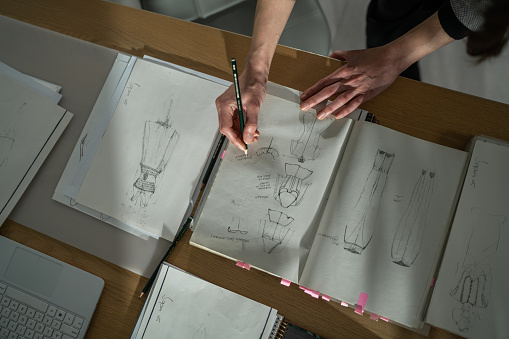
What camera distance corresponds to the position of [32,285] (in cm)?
89

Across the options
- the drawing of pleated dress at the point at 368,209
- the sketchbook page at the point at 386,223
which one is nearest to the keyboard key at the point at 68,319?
the sketchbook page at the point at 386,223

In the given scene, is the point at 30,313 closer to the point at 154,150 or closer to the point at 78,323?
the point at 78,323

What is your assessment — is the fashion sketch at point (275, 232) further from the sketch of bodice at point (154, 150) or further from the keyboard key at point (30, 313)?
the keyboard key at point (30, 313)

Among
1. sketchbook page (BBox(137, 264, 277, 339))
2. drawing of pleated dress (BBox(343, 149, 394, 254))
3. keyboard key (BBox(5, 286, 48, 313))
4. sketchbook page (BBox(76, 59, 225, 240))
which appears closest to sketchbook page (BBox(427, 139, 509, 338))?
drawing of pleated dress (BBox(343, 149, 394, 254))

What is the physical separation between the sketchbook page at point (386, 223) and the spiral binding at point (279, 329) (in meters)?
0.11

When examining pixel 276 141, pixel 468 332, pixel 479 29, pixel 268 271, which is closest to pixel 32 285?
pixel 268 271

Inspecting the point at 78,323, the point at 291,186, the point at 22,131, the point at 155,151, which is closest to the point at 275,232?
the point at 291,186

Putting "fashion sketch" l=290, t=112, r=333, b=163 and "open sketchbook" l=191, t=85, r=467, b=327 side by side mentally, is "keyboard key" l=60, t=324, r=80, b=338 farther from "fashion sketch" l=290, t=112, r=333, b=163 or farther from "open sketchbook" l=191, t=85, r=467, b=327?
"fashion sketch" l=290, t=112, r=333, b=163

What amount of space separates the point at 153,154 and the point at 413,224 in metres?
0.65

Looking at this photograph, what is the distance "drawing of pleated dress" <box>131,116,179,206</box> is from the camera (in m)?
0.91

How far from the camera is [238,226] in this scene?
32.8 inches

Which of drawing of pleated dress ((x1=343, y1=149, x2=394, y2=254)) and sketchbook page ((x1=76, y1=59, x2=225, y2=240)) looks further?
sketchbook page ((x1=76, y1=59, x2=225, y2=240))

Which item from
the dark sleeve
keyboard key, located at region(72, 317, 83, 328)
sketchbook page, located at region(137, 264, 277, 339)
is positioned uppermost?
the dark sleeve

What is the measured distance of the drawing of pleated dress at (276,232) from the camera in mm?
811
